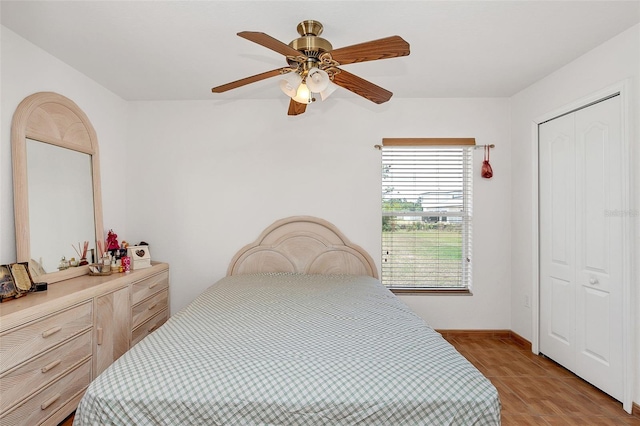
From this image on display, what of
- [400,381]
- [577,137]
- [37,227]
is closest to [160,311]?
[37,227]

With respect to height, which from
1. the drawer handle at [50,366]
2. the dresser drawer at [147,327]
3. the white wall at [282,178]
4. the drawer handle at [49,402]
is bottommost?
the drawer handle at [49,402]

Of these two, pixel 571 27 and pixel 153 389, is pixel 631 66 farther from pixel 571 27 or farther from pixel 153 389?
pixel 153 389

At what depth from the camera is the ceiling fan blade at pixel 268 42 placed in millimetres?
1523

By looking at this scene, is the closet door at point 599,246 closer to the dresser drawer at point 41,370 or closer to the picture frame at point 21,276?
the dresser drawer at point 41,370

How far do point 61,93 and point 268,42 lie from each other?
200cm

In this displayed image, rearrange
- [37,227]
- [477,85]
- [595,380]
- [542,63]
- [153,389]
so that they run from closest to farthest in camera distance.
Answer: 1. [153,389]
2. [37,227]
3. [595,380]
4. [542,63]
5. [477,85]

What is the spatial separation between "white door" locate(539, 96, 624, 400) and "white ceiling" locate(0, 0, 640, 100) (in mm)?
577

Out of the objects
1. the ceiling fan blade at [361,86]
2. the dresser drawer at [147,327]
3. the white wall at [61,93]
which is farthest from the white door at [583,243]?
the white wall at [61,93]

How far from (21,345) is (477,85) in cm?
372

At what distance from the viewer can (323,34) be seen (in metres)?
2.22

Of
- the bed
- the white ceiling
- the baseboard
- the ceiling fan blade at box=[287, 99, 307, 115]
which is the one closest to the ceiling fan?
the white ceiling

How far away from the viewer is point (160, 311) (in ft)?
11.0

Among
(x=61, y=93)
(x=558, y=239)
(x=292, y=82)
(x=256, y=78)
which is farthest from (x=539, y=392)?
(x=61, y=93)

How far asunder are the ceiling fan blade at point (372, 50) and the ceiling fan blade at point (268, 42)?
21 centimetres
